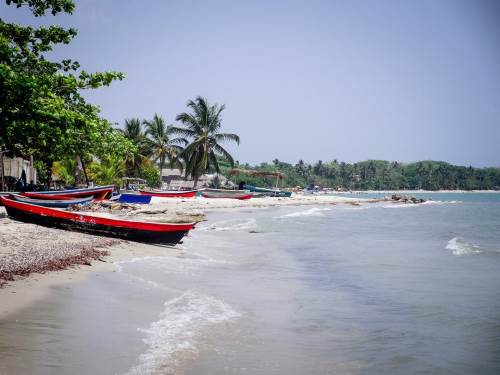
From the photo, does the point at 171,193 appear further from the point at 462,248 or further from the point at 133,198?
the point at 462,248

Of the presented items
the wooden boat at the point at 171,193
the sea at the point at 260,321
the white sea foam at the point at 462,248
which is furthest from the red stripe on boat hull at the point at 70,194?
the white sea foam at the point at 462,248

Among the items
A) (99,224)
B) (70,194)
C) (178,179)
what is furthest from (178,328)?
(178,179)

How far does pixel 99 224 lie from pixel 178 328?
27.6 feet

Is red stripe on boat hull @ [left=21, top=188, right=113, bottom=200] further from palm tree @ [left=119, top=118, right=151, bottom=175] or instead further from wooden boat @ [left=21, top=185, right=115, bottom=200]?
palm tree @ [left=119, top=118, right=151, bottom=175]

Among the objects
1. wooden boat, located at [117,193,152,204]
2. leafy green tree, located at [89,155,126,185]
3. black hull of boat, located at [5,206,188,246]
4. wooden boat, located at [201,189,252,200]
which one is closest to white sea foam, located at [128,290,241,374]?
black hull of boat, located at [5,206,188,246]

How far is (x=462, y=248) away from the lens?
17422mm

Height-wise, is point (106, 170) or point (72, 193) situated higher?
point (106, 170)

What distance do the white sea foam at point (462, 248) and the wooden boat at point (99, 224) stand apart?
9.85m

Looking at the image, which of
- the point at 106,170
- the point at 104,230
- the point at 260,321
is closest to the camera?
the point at 260,321

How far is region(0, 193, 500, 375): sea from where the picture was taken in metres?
4.85

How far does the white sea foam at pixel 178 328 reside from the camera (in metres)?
4.69

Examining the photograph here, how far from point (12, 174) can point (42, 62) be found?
2240cm

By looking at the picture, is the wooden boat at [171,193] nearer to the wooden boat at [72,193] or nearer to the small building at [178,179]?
the wooden boat at [72,193]

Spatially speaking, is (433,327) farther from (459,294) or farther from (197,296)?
(197,296)
